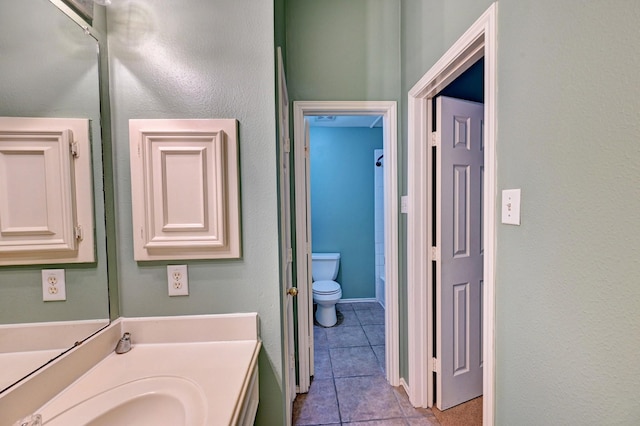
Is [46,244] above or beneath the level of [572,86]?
beneath

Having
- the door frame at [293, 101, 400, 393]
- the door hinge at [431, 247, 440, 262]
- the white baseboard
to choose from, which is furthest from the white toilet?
the door hinge at [431, 247, 440, 262]

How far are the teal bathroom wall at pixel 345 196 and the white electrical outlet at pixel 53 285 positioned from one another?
2709 mm

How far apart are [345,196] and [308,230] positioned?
5.49 ft

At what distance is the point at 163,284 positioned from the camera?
43.2 inches

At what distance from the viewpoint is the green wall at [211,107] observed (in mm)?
1071

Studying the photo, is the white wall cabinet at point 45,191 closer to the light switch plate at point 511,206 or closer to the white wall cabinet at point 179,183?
the white wall cabinet at point 179,183

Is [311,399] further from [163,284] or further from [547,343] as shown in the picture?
[547,343]

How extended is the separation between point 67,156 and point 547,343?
169 centimetres

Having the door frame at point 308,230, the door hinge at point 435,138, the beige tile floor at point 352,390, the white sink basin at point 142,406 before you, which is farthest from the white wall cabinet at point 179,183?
the beige tile floor at point 352,390

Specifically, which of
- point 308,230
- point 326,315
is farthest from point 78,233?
point 326,315

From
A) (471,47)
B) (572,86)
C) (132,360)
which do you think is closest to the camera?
(572,86)

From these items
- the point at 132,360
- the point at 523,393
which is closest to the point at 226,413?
the point at 132,360

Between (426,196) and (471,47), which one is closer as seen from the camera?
(471,47)

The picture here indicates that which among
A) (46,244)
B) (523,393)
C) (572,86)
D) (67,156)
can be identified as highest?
(572,86)
